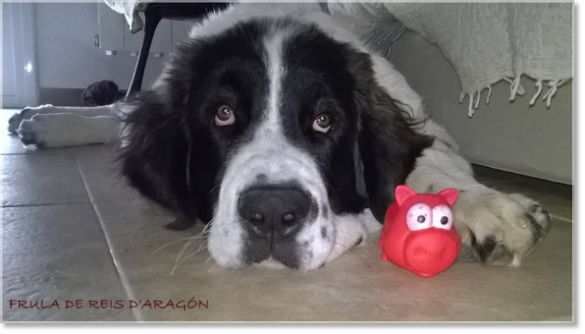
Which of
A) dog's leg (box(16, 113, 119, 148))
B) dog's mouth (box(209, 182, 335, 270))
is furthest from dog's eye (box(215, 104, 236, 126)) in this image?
dog's leg (box(16, 113, 119, 148))

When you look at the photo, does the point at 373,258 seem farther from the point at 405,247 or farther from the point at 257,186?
the point at 257,186

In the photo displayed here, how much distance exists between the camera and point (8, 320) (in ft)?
3.33

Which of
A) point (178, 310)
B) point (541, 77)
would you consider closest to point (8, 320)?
point (178, 310)

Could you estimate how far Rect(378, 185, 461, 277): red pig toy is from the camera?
122 centimetres

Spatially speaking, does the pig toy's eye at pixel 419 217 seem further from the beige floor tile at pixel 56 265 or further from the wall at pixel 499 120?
the wall at pixel 499 120

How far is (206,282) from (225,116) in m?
0.47

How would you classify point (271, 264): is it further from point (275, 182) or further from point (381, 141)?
point (381, 141)

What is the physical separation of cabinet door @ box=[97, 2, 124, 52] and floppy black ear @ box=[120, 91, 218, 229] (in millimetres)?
4675

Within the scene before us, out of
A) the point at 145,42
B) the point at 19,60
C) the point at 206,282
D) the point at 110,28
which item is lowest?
the point at 206,282

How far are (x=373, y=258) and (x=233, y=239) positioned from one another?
0.34 metres

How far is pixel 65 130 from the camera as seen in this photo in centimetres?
295

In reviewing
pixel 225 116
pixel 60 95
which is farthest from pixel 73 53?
pixel 225 116

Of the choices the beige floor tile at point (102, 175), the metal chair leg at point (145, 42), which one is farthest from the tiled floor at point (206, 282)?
the metal chair leg at point (145, 42)

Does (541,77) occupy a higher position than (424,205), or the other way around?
(541,77)
